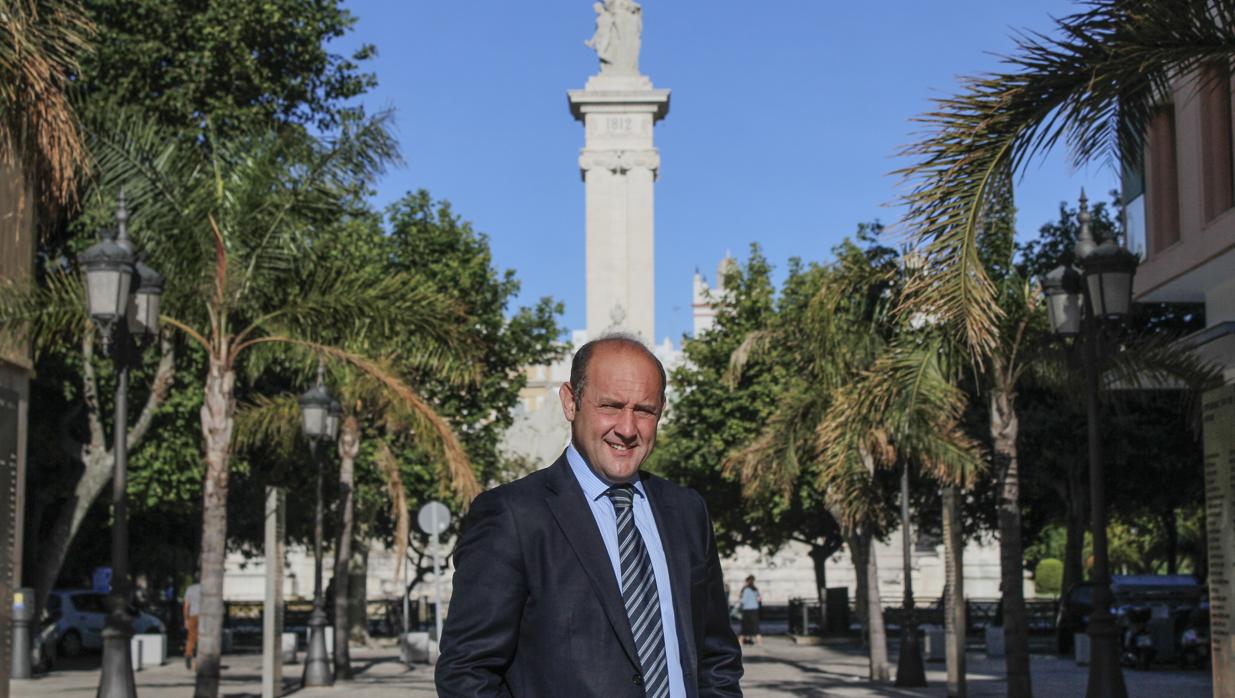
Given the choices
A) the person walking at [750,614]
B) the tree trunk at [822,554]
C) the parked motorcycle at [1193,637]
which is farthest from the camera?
the tree trunk at [822,554]

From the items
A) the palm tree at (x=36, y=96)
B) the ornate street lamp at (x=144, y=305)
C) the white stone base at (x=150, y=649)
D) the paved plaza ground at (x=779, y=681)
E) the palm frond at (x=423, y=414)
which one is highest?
the palm tree at (x=36, y=96)

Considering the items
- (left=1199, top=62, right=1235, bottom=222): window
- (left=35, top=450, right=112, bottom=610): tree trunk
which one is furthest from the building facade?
(left=35, top=450, right=112, bottom=610): tree trunk

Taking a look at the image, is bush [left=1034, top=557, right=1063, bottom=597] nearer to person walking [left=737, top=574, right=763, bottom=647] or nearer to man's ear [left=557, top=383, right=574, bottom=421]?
person walking [left=737, top=574, right=763, bottom=647]

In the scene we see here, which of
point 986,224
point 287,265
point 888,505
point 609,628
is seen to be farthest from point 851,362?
point 888,505

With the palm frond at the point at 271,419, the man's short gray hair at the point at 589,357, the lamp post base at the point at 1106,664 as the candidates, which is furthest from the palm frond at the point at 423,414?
the man's short gray hair at the point at 589,357

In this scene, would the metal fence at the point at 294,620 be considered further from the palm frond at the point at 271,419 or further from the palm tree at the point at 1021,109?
the palm tree at the point at 1021,109

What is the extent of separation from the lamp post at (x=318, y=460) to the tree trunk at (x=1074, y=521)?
20.2 meters

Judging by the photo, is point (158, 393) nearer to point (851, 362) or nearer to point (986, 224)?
point (851, 362)

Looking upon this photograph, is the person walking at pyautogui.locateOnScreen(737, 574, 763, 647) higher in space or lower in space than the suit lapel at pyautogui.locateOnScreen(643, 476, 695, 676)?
lower

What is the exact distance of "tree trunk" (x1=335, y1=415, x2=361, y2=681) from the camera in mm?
28469

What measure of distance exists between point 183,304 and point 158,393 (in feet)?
14.7

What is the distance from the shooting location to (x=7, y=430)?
19031 mm

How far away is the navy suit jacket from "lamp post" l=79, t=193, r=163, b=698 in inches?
487

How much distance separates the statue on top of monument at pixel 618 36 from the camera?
198 ft
